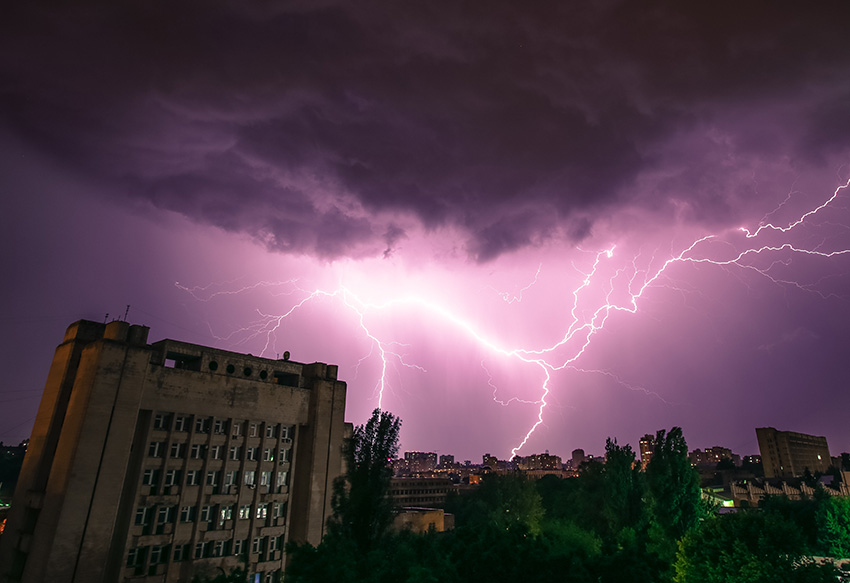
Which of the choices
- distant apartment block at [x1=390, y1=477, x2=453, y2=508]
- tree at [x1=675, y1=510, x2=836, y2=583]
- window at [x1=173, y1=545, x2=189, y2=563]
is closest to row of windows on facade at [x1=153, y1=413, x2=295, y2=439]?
window at [x1=173, y1=545, x2=189, y2=563]

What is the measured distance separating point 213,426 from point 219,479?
3259mm

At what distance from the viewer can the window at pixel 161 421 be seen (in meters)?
27.5

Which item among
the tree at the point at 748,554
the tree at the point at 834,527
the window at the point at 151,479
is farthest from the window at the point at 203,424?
the tree at the point at 834,527

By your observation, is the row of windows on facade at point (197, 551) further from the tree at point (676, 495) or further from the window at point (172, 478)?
the tree at point (676, 495)

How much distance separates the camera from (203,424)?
29359 millimetres

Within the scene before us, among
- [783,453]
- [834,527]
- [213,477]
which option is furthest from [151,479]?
[783,453]

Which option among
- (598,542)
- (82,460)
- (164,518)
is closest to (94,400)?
(82,460)

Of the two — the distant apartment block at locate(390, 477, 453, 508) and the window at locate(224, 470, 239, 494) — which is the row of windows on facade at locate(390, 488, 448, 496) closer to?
the distant apartment block at locate(390, 477, 453, 508)

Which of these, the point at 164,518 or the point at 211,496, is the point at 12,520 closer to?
the point at 164,518

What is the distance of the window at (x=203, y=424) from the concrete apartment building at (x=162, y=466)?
0.06m

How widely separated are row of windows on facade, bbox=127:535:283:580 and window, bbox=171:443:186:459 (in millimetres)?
4703

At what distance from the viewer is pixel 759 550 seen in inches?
772

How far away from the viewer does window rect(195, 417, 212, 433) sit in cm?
2895

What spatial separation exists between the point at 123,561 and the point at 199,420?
7.79 metres
